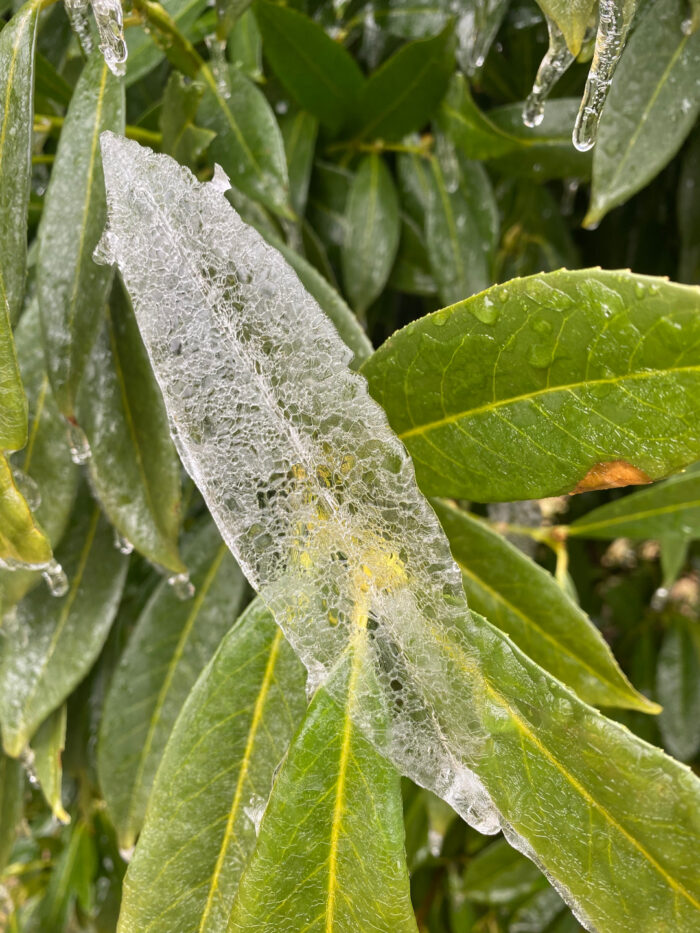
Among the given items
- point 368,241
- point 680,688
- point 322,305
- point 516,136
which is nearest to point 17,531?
point 322,305

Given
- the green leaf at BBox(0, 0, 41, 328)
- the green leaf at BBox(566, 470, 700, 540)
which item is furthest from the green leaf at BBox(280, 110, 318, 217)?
the green leaf at BBox(566, 470, 700, 540)

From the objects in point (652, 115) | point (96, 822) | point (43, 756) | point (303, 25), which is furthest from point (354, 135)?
point (96, 822)

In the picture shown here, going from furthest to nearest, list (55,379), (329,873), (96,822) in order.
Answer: (96,822) < (55,379) < (329,873)

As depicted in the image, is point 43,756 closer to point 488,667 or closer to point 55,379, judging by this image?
point 55,379

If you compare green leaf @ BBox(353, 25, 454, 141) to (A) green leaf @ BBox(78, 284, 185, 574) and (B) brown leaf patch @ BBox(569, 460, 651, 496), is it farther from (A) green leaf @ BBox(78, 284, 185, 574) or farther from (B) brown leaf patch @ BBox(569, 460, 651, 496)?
(B) brown leaf patch @ BBox(569, 460, 651, 496)

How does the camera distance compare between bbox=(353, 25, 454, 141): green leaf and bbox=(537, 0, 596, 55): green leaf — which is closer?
bbox=(537, 0, 596, 55): green leaf

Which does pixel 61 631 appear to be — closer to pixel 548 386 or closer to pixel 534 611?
pixel 534 611

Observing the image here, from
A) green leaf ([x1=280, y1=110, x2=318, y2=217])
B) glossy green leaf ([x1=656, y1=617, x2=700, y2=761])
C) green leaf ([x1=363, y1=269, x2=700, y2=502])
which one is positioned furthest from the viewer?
glossy green leaf ([x1=656, y1=617, x2=700, y2=761])
